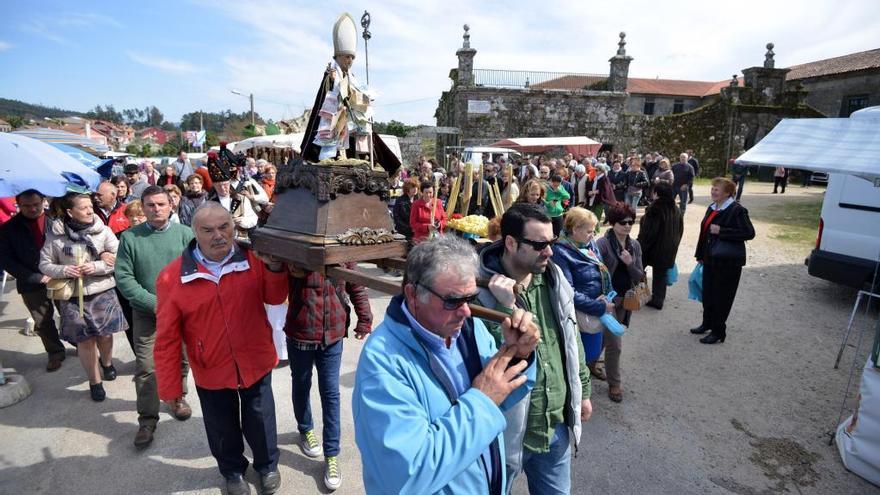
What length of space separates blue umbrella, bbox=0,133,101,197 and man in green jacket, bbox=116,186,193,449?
1.16 m

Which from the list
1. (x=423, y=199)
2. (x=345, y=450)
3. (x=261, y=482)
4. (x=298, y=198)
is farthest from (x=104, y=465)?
(x=423, y=199)

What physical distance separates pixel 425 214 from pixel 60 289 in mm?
4678

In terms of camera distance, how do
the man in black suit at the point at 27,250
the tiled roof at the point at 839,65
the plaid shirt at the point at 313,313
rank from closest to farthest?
the plaid shirt at the point at 313,313
the man in black suit at the point at 27,250
the tiled roof at the point at 839,65

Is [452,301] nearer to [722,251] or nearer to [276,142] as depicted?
[722,251]

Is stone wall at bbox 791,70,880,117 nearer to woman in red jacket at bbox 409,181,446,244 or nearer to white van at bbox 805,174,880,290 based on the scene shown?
white van at bbox 805,174,880,290

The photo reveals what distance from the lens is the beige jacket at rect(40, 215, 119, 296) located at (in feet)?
13.0

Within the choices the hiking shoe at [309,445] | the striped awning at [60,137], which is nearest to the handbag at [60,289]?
the hiking shoe at [309,445]

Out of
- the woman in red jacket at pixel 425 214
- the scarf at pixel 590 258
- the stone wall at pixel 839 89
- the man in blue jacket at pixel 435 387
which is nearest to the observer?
the man in blue jacket at pixel 435 387

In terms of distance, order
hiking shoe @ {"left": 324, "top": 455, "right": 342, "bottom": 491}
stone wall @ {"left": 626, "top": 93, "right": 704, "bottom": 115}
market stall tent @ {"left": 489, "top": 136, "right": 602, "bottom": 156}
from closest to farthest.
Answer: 1. hiking shoe @ {"left": 324, "top": 455, "right": 342, "bottom": 491}
2. market stall tent @ {"left": 489, "top": 136, "right": 602, "bottom": 156}
3. stone wall @ {"left": 626, "top": 93, "right": 704, "bottom": 115}

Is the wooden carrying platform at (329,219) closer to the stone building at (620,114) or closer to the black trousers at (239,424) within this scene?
the black trousers at (239,424)

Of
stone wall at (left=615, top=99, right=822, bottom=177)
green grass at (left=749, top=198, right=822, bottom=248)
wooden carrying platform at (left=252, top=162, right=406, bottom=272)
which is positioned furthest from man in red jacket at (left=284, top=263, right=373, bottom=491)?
stone wall at (left=615, top=99, right=822, bottom=177)

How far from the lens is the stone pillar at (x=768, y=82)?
23700 mm

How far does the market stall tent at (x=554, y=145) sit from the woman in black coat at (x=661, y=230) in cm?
1538

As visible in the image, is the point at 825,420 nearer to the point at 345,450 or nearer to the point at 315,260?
the point at 345,450
